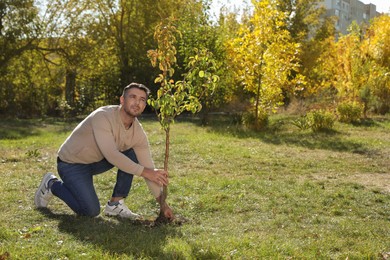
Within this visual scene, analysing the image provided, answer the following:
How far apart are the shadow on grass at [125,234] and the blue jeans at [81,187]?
0.41 ft

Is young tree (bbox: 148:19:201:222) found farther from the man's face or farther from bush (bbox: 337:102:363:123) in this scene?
bush (bbox: 337:102:363:123)

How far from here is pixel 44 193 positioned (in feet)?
18.1

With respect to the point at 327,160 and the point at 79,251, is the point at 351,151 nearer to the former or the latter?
the point at 327,160

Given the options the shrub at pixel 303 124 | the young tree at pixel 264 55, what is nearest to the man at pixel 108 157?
the young tree at pixel 264 55

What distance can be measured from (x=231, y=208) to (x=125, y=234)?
160cm

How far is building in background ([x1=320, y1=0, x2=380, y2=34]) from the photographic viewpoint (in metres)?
73.2

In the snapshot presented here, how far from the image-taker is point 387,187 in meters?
7.20

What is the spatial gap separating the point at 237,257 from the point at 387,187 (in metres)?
4.08

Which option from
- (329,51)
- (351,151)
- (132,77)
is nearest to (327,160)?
(351,151)

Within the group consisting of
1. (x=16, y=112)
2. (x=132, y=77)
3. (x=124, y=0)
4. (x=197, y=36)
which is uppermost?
(x=124, y=0)

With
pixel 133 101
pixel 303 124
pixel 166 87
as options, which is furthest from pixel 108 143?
pixel 303 124

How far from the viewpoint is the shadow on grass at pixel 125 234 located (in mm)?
4016

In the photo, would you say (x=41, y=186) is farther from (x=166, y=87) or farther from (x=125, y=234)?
(x=166, y=87)

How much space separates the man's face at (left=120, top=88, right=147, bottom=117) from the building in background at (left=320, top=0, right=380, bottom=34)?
6755 cm
